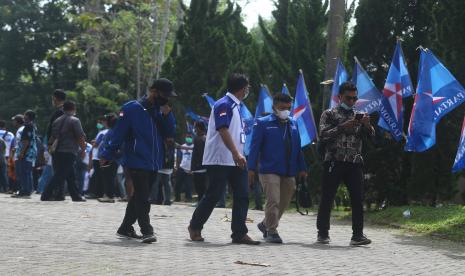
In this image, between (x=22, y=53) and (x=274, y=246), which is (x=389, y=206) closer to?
(x=274, y=246)

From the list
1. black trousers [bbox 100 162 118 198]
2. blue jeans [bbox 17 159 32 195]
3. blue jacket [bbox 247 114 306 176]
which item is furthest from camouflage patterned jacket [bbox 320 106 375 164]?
blue jeans [bbox 17 159 32 195]

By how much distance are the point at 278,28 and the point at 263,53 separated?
316 centimetres

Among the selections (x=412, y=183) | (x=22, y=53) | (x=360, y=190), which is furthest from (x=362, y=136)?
(x=22, y=53)

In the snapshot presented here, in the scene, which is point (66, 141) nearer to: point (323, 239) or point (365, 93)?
point (365, 93)

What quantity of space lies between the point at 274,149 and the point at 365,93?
422 centimetres

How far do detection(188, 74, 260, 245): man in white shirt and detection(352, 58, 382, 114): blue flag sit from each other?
414 centimetres

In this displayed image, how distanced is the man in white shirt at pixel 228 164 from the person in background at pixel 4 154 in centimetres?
1276

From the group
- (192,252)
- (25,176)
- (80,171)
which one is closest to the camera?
(192,252)

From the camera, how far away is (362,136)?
10.4 m

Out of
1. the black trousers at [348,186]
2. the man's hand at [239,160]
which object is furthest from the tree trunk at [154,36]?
the man's hand at [239,160]

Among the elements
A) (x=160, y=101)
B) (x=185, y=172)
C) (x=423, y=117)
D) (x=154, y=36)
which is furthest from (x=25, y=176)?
(x=154, y=36)

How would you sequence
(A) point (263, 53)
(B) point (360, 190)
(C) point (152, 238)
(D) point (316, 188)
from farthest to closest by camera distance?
(A) point (263, 53) → (D) point (316, 188) → (B) point (360, 190) → (C) point (152, 238)

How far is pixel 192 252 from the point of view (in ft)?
29.7

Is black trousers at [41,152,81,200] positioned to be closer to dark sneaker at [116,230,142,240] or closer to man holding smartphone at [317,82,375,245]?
dark sneaker at [116,230,142,240]
